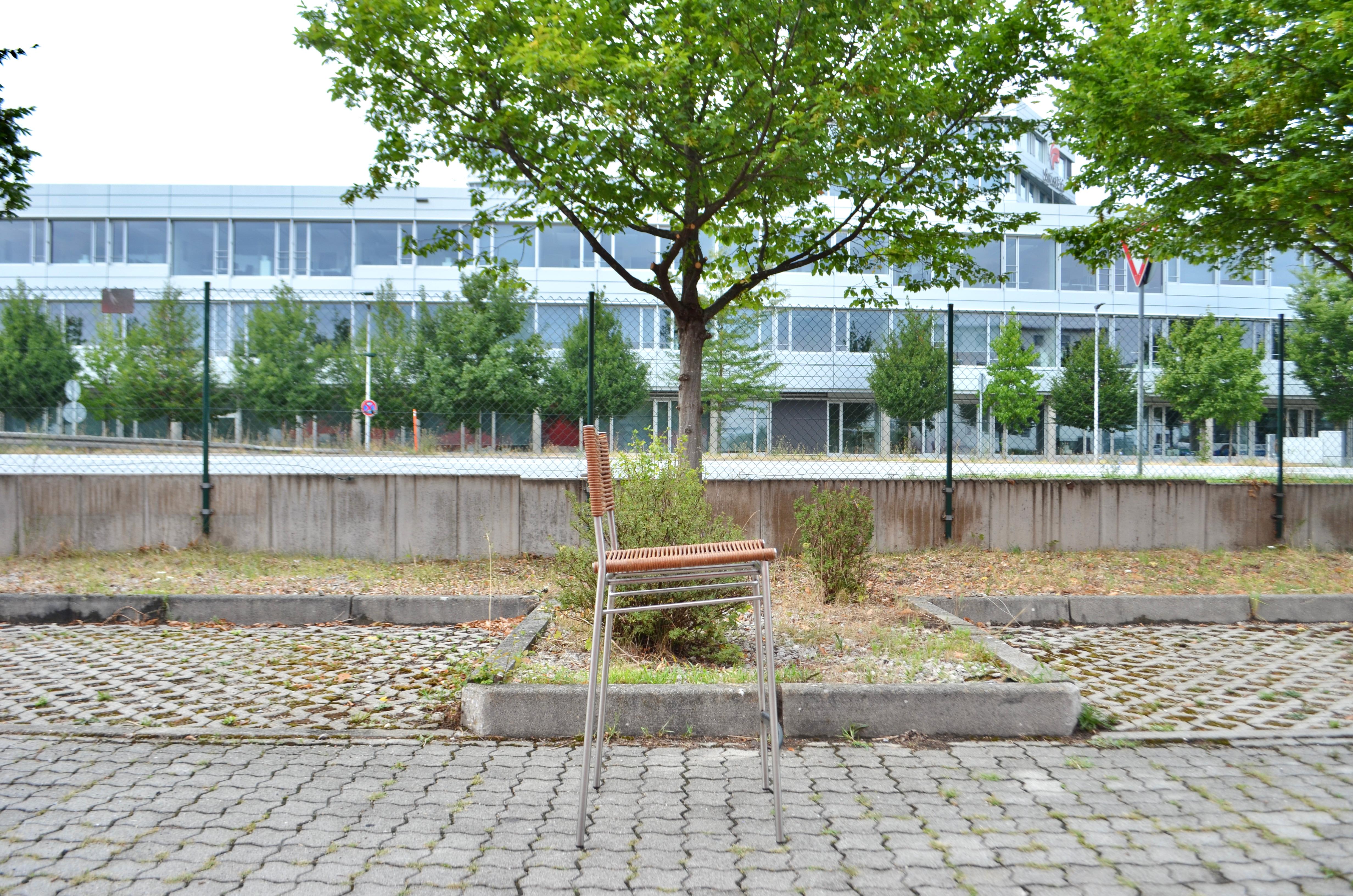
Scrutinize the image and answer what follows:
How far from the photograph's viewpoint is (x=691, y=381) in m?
8.10

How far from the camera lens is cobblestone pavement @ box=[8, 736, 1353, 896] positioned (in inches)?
97.3

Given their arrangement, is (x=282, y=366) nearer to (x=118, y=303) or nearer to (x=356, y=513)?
(x=118, y=303)

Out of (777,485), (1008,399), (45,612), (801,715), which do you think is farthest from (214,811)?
(1008,399)

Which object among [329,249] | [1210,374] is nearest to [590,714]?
[1210,374]

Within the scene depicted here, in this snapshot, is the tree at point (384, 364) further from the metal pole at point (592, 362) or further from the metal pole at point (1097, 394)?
the metal pole at point (1097, 394)

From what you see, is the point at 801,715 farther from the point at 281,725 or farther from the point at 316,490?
the point at 316,490

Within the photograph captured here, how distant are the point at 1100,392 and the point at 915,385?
9.65 feet

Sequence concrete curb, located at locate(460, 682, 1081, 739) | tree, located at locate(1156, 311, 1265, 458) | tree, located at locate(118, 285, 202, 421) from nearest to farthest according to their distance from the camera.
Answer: concrete curb, located at locate(460, 682, 1081, 739) → tree, located at locate(118, 285, 202, 421) → tree, located at locate(1156, 311, 1265, 458)

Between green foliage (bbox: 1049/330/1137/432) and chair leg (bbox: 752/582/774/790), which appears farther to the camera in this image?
green foliage (bbox: 1049/330/1137/432)

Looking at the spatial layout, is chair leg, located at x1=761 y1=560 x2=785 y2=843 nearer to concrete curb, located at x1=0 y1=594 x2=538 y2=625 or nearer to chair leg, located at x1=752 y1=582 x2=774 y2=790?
chair leg, located at x1=752 y1=582 x2=774 y2=790

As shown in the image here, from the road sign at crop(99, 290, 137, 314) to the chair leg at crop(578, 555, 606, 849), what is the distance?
809cm

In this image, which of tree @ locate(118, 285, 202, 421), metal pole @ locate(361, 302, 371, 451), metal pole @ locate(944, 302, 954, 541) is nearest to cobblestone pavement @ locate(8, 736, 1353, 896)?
metal pole @ locate(944, 302, 954, 541)

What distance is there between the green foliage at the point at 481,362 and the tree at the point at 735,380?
1.75 m

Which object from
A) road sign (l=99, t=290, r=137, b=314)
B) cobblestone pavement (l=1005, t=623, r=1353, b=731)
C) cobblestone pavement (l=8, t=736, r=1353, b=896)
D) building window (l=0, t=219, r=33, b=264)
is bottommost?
cobblestone pavement (l=1005, t=623, r=1353, b=731)
